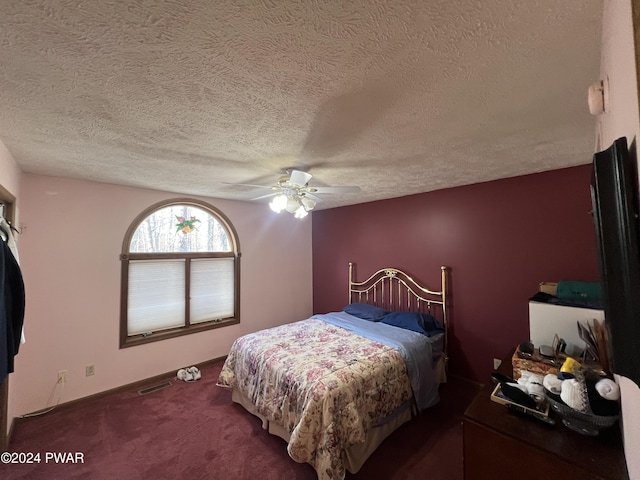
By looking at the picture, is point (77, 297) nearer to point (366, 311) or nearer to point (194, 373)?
point (194, 373)

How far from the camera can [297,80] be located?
1.19 meters

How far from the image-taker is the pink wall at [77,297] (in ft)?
8.46

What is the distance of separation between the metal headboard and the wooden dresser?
2065 millimetres

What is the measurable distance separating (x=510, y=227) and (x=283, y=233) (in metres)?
3.31

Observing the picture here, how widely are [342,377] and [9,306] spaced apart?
2289 millimetres

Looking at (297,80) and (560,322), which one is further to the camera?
(560,322)

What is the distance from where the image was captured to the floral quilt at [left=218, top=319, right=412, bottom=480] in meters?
1.79

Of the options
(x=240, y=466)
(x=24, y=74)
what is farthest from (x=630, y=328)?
(x=240, y=466)

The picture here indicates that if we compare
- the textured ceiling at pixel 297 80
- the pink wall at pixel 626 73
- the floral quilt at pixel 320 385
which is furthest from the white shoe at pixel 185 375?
the pink wall at pixel 626 73

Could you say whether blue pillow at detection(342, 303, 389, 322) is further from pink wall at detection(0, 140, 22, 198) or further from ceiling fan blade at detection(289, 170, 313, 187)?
pink wall at detection(0, 140, 22, 198)

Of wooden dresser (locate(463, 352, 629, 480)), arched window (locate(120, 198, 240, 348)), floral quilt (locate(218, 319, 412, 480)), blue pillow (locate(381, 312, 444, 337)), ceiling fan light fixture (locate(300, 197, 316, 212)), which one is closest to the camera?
wooden dresser (locate(463, 352, 629, 480))

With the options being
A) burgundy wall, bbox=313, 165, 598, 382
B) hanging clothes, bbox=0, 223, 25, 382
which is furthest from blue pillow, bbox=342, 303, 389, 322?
hanging clothes, bbox=0, 223, 25, 382

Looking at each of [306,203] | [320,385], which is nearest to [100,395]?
[320,385]

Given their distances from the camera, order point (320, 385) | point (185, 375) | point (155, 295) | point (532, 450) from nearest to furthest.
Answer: point (532, 450)
point (320, 385)
point (185, 375)
point (155, 295)
